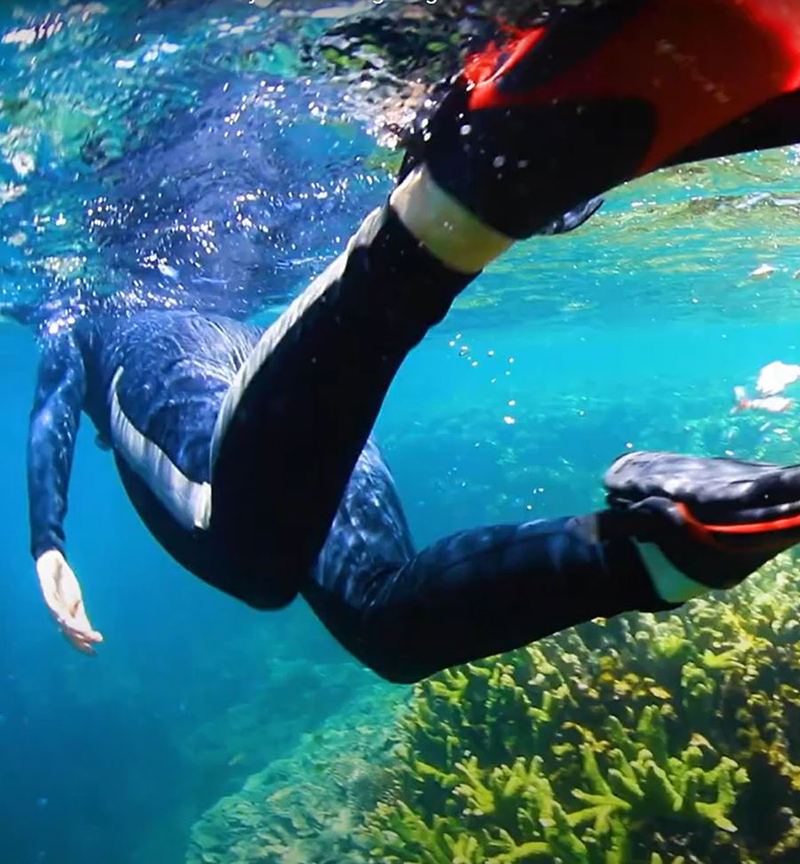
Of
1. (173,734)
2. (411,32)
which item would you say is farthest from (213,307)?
(411,32)

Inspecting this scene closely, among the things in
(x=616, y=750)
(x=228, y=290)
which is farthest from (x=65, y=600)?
(x=228, y=290)

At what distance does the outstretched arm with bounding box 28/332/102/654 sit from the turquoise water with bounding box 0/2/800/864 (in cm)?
278

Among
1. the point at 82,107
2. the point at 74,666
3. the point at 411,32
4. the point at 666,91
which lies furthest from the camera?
the point at 74,666

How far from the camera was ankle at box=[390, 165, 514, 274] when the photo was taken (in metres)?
2.35

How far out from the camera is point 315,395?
270cm

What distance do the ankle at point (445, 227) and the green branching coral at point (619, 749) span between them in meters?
3.94

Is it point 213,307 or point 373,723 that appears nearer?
point 373,723

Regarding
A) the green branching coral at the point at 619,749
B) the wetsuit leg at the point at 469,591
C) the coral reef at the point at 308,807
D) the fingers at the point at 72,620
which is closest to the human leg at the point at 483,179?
the wetsuit leg at the point at 469,591

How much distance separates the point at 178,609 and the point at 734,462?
30865mm

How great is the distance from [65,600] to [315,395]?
8.50 feet

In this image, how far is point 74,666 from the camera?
2627cm

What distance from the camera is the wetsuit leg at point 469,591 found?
8.97 feet

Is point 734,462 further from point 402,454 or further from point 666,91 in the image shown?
point 402,454

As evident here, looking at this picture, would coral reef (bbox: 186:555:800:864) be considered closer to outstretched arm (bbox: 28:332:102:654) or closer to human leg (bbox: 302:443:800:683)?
human leg (bbox: 302:443:800:683)
